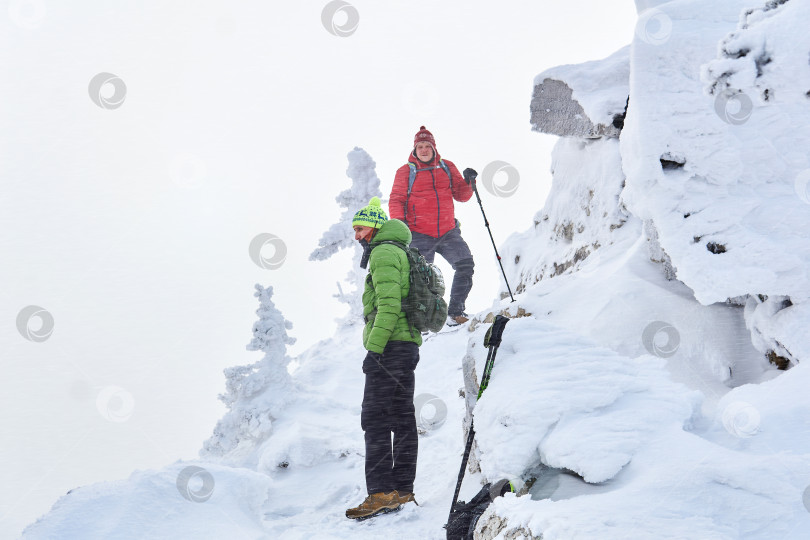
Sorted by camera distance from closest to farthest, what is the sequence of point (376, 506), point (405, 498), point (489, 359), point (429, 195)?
point (489, 359), point (376, 506), point (405, 498), point (429, 195)

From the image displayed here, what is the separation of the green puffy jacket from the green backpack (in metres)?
0.06

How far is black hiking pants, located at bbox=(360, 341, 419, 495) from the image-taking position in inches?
201

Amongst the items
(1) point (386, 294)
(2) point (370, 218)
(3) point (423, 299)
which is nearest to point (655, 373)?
(3) point (423, 299)

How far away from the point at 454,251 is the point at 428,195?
1.19 m

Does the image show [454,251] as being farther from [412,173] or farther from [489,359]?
[489,359]

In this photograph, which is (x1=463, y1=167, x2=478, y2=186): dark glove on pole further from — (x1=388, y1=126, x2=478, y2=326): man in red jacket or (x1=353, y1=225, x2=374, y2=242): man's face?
Result: (x1=353, y1=225, x2=374, y2=242): man's face

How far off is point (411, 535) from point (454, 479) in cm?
109

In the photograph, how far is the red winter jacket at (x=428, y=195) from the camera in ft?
30.3

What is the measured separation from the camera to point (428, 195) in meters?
9.27

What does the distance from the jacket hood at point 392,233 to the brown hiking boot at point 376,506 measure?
253cm

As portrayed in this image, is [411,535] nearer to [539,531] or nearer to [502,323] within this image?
[502,323]

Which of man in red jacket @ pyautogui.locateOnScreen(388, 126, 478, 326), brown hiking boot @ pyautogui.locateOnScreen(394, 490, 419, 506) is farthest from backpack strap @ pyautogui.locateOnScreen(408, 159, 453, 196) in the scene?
brown hiking boot @ pyautogui.locateOnScreen(394, 490, 419, 506)

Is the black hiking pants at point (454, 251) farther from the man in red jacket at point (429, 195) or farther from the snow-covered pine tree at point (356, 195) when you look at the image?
the snow-covered pine tree at point (356, 195)

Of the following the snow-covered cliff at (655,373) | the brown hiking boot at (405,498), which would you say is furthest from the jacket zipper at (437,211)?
the brown hiking boot at (405,498)
